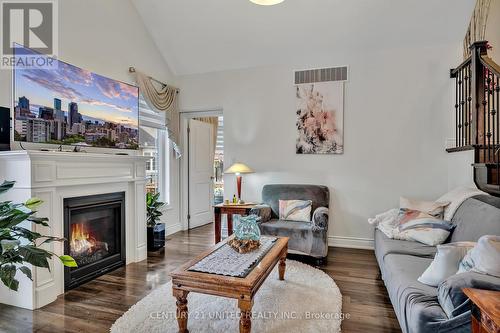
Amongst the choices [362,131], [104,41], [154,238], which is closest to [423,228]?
[362,131]

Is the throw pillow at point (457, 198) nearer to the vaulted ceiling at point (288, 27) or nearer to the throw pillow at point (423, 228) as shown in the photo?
the throw pillow at point (423, 228)

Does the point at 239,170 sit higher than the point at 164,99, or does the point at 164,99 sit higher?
the point at 164,99

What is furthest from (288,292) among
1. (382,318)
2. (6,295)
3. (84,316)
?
(6,295)

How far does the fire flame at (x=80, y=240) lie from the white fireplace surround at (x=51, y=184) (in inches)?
8.5

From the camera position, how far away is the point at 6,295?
8.43 ft

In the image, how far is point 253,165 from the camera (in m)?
4.73

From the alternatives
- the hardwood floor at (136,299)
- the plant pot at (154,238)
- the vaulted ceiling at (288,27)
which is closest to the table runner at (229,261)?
the hardwood floor at (136,299)

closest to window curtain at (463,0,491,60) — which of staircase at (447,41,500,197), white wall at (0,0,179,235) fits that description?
staircase at (447,41,500,197)

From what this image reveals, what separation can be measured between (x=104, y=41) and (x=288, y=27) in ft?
7.78

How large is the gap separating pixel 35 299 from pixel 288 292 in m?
2.15

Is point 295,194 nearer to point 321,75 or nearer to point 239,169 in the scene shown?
point 239,169

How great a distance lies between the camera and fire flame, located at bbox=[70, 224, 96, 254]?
3009 millimetres

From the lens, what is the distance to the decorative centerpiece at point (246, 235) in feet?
7.98

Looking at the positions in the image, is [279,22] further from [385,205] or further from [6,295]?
[6,295]
